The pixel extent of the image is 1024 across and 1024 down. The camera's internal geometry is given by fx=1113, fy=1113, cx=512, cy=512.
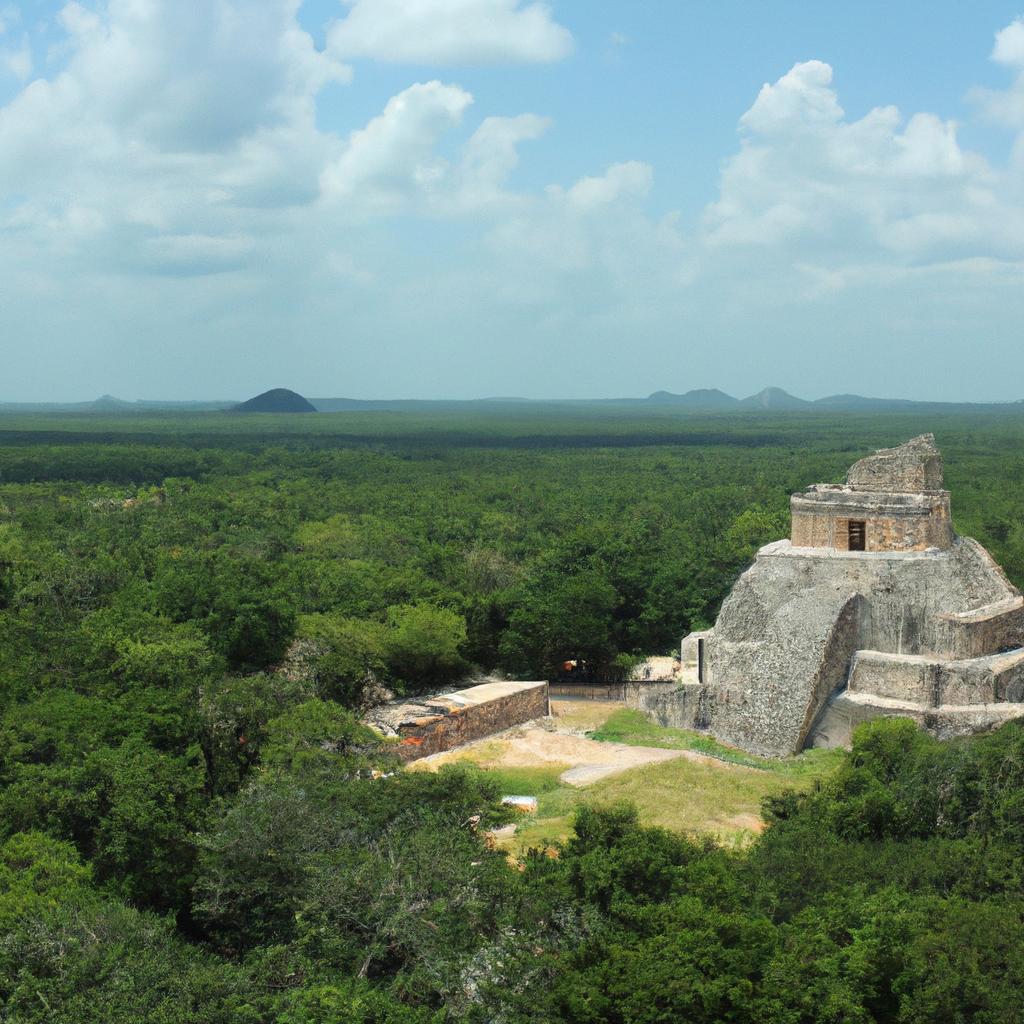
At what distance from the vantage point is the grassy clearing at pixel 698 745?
18.4m

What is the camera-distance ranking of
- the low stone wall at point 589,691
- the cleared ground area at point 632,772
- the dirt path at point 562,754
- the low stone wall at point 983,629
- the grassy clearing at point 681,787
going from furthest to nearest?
the low stone wall at point 589,691 < the low stone wall at point 983,629 < the dirt path at point 562,754 < the cleared ground area at point 632,772 < the grassy clearing at point 681,787

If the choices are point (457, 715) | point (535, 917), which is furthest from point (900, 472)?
point (535, 917)

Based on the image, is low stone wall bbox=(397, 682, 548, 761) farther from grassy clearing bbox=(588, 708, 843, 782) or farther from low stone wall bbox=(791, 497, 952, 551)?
low stone wall bbox=(791, 497, 952, 551)

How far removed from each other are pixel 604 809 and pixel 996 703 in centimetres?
890

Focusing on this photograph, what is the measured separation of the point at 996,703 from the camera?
1892cm

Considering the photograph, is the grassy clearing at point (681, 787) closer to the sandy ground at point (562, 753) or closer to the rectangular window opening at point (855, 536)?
the sandy ground at point (562, 753)

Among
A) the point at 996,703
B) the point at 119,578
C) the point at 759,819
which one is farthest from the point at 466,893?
the point at 119,578

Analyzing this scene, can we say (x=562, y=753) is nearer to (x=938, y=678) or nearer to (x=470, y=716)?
(x=470, y=716)

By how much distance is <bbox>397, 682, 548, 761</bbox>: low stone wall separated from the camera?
20.0 meters

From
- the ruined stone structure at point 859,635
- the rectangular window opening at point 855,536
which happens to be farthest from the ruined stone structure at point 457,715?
the rectangular window opening at point 855,536

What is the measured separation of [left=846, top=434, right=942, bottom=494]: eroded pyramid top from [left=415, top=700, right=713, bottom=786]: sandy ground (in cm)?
730

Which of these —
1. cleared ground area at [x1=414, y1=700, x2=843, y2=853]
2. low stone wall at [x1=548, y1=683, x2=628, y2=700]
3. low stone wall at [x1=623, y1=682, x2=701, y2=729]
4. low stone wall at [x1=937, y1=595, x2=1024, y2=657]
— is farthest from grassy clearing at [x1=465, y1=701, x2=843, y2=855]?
low stone wall at [x1=548, y1=683, x2=628, y2=700]

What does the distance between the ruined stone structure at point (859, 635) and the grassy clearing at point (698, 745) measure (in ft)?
0.91

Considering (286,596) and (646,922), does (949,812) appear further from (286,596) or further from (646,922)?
(286,596)
